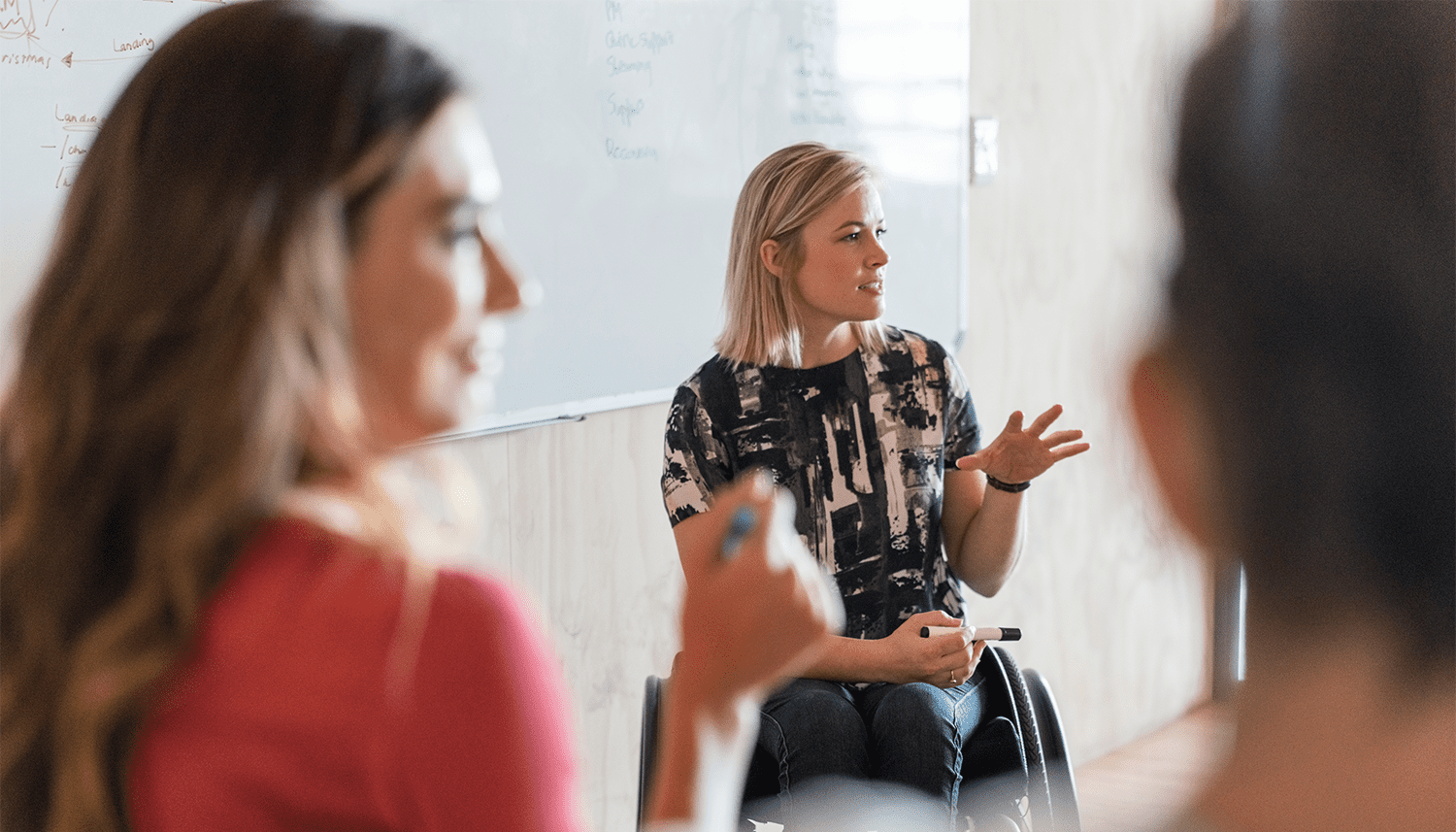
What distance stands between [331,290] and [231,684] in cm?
21

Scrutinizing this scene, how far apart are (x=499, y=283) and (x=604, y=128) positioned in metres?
1.33

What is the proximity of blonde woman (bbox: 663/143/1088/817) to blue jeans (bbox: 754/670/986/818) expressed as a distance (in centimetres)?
6

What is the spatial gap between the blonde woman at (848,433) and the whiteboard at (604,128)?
18 cm

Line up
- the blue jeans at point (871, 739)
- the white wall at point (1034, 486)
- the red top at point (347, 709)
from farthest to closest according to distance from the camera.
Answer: the white wall at point (1034, 486) → the blue jeans at point (871, 739) → the red top at point (347, 709)

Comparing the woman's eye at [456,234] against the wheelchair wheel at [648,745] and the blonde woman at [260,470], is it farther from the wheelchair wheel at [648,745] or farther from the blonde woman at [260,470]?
the wheelchair wheel at [648,745]

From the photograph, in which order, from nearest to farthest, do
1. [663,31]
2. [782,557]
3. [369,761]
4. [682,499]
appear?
[369,761], [782,557], [682,499], [663,31]

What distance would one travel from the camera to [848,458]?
1845mm

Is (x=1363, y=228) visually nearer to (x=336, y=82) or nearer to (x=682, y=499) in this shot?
(x=336, y=82)

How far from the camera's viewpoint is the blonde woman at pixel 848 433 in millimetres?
1768

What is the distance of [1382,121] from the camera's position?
0.97 feet

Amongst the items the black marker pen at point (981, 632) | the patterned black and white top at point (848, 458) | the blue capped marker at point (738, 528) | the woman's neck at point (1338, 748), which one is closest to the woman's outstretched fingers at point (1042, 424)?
the patterned black and white top at point (848, 458)

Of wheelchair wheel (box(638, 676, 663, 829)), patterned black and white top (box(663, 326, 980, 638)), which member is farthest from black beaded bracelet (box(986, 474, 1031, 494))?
wheelchair wheel (box(638, 676, 663, 829))

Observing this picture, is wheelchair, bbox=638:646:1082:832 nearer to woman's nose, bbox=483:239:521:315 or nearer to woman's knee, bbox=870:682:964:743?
woman's knee, bbox=870:682:964:743

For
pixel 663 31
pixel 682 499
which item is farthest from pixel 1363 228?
pixel 663 31
